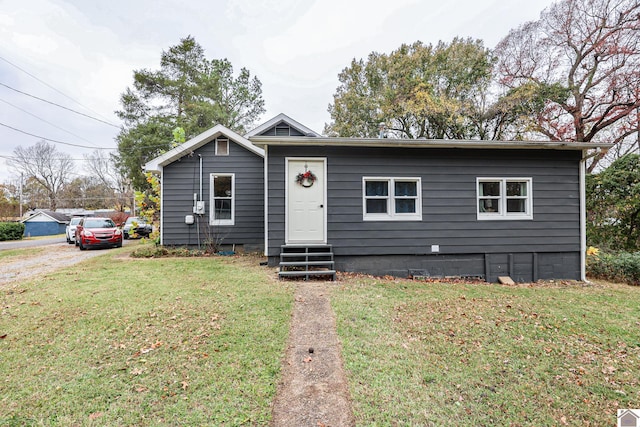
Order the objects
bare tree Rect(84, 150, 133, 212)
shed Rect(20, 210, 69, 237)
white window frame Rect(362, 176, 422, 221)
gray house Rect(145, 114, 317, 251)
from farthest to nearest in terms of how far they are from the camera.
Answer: bare tree Rect(84, 150, 133, 212)
shed Rect(20, 210, 69, 237)
gray house Rect(145, 114, 317, 251)
white window frame Rect(362, 176, 422, 221)

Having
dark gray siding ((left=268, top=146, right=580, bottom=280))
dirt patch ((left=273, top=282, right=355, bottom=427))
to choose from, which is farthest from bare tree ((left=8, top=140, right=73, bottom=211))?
dirt patch ((left=273, top=282, right=355, bottom=427))

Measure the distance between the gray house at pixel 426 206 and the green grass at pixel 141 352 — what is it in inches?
78.8

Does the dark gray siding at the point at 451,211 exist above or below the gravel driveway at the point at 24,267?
above

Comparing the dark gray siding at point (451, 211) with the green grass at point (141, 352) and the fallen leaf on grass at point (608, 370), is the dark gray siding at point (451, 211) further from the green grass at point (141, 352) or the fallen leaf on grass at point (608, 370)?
the fallen leaf on grass at point (608, 370)

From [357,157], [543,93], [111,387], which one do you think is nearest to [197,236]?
[357,157]

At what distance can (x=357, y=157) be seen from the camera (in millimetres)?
6594

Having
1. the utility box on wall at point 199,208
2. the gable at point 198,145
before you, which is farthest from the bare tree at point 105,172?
the utility box on wall at point 199,208

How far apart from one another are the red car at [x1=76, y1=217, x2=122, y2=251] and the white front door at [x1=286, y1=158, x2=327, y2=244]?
935 centimetres

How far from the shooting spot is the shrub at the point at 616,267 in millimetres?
6754

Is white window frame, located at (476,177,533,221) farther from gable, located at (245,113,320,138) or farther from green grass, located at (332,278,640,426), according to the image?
gable, located at (245,113,320,138)

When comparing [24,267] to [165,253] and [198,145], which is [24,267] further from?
[198,145]

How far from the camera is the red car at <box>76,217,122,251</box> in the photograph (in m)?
10.9

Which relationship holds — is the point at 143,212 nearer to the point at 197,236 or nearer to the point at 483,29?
the point at 197,236

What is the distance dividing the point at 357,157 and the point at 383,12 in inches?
387
